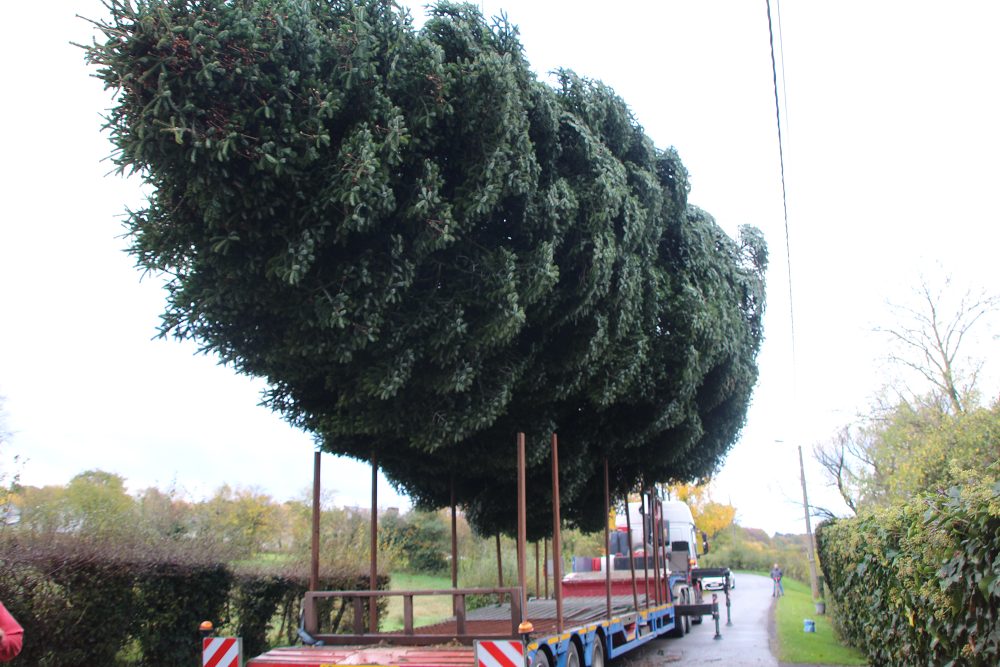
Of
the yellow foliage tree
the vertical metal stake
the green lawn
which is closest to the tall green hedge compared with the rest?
the green lawn

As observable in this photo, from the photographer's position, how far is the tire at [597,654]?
11516 millimetres

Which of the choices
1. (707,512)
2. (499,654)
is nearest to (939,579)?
(499,654)

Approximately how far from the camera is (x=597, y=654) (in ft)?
38.3

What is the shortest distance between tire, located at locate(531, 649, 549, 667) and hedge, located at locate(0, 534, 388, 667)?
4.65 meters

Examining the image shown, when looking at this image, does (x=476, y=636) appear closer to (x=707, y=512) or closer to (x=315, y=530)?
(x=315, y=530)

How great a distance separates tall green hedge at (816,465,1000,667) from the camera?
4.93m

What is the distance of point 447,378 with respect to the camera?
9.19m

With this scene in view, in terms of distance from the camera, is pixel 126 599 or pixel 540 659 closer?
pixel 540 659

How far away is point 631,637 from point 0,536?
9301 mm

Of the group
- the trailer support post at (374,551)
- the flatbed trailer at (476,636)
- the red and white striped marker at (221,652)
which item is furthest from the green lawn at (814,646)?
the red and white striped marker at (221,652)

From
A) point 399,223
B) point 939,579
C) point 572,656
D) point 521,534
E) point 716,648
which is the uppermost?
point 399,223

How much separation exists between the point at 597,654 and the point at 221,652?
17.9 ft

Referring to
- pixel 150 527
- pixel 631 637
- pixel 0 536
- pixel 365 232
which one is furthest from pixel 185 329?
pixel 631 637

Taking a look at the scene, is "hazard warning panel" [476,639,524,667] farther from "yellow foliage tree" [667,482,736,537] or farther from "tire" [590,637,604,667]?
"yellow foliage tree" [667,482,736,537]
